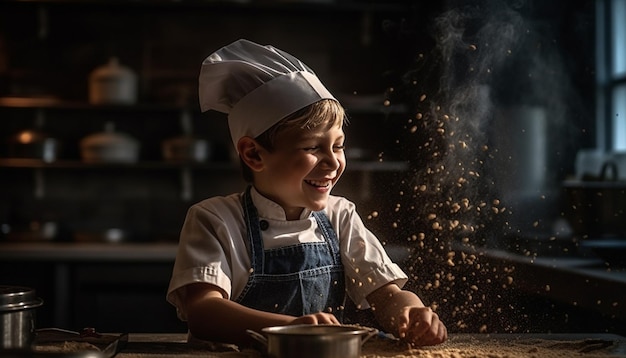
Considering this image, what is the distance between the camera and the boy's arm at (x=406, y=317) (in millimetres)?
1363

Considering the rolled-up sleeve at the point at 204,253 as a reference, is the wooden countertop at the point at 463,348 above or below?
below

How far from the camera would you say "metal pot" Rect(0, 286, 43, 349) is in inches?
43.9

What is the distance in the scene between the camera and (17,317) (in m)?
1.13

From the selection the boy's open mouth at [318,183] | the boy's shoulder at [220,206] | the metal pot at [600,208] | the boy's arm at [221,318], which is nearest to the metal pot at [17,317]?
the boy's arm at [221,318]

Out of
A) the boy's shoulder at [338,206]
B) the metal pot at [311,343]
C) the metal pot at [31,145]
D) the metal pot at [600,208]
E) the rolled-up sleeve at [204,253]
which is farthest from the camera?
the metal pot at [31,145]

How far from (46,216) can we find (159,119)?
723mm

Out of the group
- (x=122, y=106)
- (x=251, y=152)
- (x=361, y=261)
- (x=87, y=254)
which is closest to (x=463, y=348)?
(x=361, y=261)

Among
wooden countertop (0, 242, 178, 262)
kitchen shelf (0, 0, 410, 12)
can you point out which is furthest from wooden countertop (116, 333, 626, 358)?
kitchen shelf (0, 0, 410, 12)

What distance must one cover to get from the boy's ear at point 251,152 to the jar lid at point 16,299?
0.52m

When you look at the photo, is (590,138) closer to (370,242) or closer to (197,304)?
(370,242)

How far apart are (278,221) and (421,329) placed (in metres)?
0.37

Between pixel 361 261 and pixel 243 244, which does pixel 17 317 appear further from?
pixel 361 261

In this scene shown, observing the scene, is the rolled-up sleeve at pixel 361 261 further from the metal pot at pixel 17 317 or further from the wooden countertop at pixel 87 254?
the wooden countertop at pixel 87 254

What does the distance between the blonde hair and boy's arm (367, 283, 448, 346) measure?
338mm
